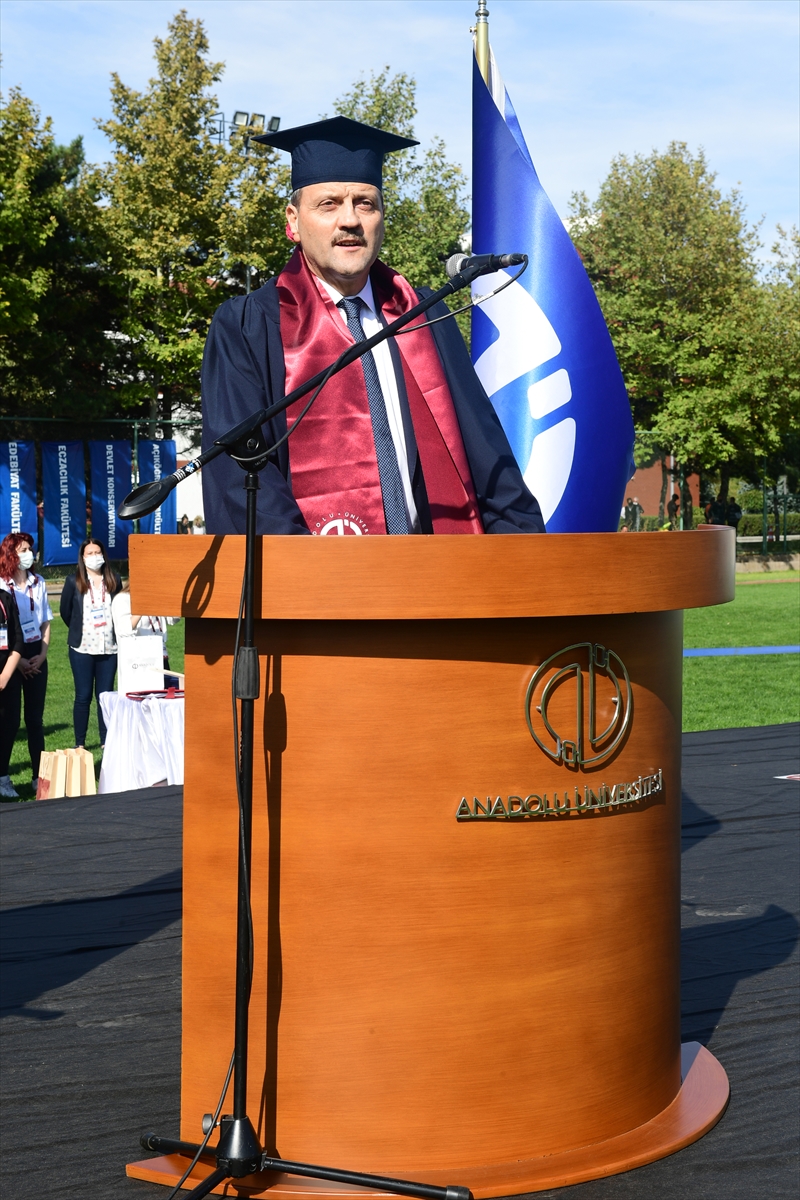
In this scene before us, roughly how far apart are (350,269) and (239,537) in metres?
0.90

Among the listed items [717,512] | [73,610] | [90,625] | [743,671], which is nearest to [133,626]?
[90,625]

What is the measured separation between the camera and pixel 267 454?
208 centimetres

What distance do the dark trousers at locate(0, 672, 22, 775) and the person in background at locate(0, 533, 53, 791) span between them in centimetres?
10

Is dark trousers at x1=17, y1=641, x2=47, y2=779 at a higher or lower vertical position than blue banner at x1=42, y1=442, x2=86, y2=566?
lower

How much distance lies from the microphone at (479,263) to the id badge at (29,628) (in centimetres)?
706

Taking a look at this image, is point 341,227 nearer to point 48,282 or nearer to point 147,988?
point 147,988

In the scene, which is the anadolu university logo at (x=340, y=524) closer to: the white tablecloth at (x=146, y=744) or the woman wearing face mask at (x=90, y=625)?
the white tablecloth at (x=146, y=744)

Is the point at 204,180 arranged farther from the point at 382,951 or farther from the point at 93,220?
the point at 382,951

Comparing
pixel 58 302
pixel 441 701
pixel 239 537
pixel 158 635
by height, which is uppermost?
pixel 58 302

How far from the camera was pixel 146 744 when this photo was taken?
763cm

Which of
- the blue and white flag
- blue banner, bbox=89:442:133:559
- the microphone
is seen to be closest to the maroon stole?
the microphone

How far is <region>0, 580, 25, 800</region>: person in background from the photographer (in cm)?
821

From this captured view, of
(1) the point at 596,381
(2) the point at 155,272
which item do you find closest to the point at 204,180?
(2) the point at 155,272

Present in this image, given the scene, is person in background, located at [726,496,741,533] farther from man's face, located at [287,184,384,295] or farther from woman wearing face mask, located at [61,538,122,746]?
man's face, located at [287,184,384,295]
